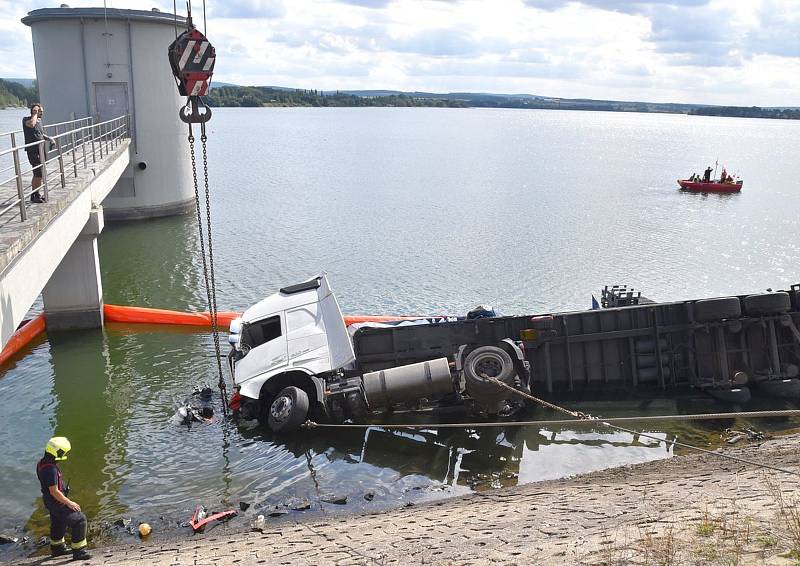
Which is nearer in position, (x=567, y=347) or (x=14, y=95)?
(x=567, y=347)

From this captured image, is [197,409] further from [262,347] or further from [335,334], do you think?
[335,334]

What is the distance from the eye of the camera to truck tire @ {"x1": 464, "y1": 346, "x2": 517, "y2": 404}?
45.1 feet

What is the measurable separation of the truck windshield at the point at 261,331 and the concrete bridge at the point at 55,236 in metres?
3.96

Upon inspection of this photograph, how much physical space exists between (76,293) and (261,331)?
892 cm

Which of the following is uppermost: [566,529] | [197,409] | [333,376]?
[333,376]

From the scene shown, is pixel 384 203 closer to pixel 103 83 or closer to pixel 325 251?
pixel 325 251

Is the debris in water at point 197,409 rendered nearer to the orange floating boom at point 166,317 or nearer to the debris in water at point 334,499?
the debris in water at point 334,499

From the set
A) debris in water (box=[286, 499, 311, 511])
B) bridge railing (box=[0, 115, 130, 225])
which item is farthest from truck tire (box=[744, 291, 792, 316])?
bridge railing (box=[0, 115, 130, 225])

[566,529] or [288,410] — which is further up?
[288,410]

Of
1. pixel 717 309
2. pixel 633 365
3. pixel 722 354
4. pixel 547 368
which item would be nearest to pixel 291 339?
pixel 547 368

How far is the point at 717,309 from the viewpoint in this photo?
15547 mm

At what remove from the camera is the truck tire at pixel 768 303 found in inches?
609

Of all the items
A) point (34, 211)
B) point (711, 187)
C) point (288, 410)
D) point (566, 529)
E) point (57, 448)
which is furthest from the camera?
point (711, 187)

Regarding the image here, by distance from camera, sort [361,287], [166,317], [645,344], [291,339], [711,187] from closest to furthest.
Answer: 1. [291,339]
2. [645,344]
3. [166,317]
4. [361,287]
5. [711,187]
